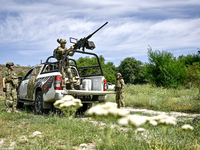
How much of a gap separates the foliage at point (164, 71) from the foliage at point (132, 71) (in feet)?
129

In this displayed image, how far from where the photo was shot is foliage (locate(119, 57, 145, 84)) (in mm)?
59172

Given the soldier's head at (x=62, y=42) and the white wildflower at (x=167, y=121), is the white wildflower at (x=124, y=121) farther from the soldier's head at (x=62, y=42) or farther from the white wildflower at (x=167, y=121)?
the soldier's head at (x=62, y=42)

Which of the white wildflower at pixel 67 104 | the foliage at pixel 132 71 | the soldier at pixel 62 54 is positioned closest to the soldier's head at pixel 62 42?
the soldier at pixel 62 54

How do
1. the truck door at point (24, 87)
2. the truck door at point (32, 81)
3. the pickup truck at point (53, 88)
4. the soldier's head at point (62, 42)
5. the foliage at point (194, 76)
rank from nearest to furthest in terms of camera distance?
1. the pickup truck at point (53, 88)
2. the soldier's head at point (62, 42)
3. the truck door at point (32, 81)
4. the truck door at point (24, 87)
5. the foliage at point (194, 76)

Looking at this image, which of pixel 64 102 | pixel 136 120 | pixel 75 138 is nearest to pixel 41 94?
pixel 75 138

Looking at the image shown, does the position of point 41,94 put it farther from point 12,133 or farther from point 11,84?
point 12,133

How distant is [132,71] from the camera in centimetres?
5944

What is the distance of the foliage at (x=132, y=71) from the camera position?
59.2 metres

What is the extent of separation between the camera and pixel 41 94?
→ 24.4 ft

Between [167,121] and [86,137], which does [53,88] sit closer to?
[86,137]

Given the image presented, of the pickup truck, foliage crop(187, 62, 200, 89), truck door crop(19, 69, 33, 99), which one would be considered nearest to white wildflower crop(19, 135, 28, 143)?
the pickup truck

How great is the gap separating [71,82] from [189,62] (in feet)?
121

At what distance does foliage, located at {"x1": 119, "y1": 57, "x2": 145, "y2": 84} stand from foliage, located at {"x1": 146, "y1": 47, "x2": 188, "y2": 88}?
3925cm

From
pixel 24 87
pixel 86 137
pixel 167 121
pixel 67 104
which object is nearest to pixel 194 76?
Result: pixel 24 87
